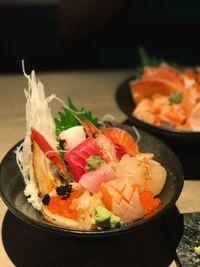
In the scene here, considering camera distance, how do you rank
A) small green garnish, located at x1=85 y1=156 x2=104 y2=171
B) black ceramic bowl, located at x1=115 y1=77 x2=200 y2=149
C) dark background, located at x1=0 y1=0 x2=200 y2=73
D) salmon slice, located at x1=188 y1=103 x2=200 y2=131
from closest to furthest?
small green garnish, located at x1=85 y1=156 x2=104 y2=171
black ceramic bowl, located at x1=115 y1=77 x2=200 y2=149
salmon slice, located at x1=188 y1=103 x2=200 y2=131
dark background, located at x1=0 y1=0 x2=200 y2=73

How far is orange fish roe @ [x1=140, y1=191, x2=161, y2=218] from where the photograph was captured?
1.30 meters

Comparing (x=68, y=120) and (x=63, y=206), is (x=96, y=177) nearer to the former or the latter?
(x=63, y=206)

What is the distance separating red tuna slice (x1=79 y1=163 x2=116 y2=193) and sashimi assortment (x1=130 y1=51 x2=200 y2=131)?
593 mm

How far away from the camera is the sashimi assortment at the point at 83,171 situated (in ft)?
4.07

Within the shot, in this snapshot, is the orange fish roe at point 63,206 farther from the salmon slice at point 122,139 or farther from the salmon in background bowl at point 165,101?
the salmon in background bowl at point 165,101

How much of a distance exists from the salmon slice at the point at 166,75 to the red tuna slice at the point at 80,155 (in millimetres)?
848

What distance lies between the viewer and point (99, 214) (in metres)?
1.19

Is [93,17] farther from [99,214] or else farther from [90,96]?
[99,214]

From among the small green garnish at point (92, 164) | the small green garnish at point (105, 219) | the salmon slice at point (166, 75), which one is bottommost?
the small green garnish at point (105, 219)

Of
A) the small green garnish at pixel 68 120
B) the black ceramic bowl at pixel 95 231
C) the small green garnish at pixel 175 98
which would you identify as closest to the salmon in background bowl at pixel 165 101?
the small green garnish at pixel 175 98

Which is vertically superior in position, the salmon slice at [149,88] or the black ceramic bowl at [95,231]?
the salmon slice at [149,88]

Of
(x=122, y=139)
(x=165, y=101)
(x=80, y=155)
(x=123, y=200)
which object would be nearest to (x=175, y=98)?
(x=165, y=101)

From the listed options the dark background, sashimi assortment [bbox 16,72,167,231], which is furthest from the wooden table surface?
the dark background

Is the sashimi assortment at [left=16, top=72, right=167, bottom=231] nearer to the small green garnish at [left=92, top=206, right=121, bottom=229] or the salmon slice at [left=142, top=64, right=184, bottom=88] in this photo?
the small green garnish at [left=92, top=206, right=121, bottom=229]
